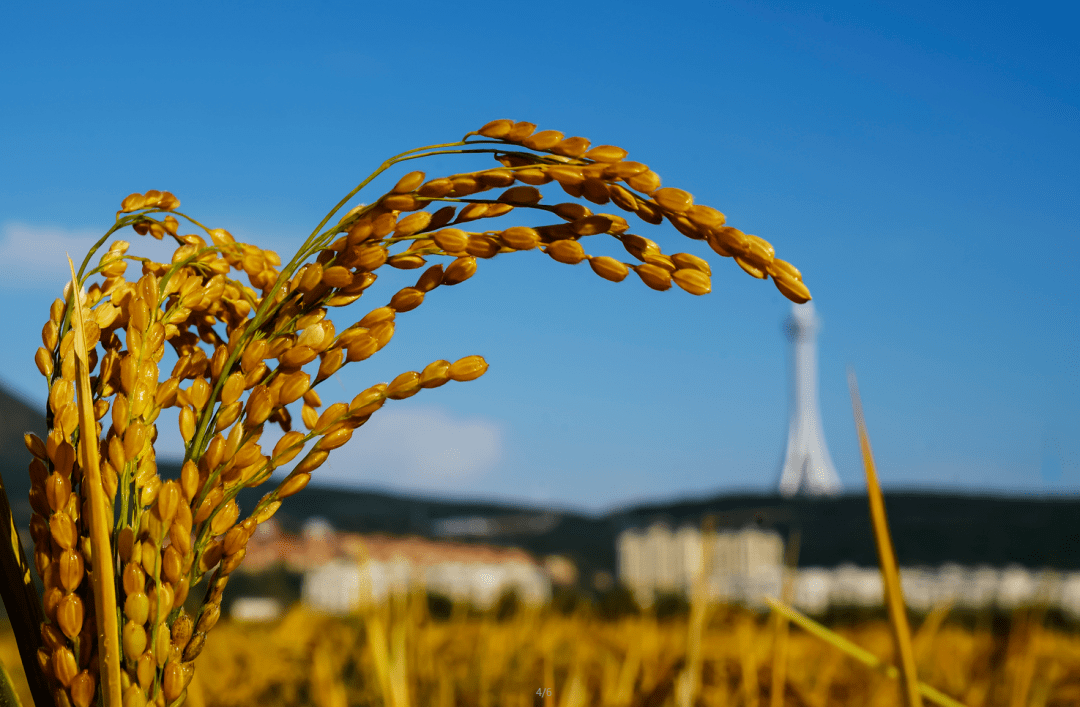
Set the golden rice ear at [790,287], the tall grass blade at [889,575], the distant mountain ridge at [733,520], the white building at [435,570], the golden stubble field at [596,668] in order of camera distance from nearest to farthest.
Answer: the tall grass blade at [889,575], the golden rice ear at [790,287], the golden stubble field at [596,668], the white building at [435,570], the distant mountain ridge at [733,520]

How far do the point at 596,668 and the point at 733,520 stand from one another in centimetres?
581

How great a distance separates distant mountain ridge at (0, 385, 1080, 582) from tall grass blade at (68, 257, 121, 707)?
451 cm

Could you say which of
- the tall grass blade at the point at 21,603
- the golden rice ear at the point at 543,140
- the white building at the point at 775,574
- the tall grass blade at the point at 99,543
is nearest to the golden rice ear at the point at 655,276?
the golden rice ear at the point at 543,140

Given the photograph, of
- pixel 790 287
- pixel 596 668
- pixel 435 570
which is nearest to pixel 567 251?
pixel 790 287

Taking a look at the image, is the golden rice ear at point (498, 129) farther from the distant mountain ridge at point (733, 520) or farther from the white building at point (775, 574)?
the distant mountain ridge at point (733, 520)

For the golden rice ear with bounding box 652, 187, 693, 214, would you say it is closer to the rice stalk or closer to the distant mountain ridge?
the rice stalk

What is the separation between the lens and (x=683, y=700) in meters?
0.71

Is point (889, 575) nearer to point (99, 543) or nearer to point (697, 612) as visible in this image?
point (697, 612)

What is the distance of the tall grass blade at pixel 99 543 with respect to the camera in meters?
0.57

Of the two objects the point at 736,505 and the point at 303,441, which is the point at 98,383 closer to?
the point at 303,441

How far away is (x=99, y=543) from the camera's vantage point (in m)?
0.58

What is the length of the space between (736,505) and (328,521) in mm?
3831

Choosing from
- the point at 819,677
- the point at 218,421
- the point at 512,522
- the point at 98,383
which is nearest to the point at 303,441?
the point at 218,421

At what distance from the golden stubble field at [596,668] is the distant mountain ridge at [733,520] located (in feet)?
9.68
